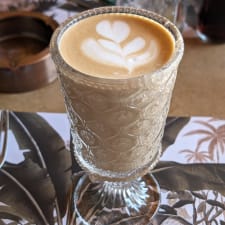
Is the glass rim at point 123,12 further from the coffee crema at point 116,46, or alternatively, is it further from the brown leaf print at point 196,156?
the brown leaf print at point 196,156

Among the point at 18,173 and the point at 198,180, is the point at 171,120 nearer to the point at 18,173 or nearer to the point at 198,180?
the point at 198,180

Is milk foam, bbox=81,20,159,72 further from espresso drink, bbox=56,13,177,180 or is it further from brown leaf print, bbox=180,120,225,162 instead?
brown leaf print, bbox=180,120,225,162

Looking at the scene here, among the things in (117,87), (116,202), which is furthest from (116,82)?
(116,202)

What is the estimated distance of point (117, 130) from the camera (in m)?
0.52

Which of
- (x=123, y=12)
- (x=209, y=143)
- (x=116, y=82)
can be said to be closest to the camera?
(x=116, y=82)

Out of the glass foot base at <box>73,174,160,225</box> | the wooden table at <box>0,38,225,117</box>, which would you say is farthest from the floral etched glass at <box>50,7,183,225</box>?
the wooden table at <box>0,38,225,117</box>

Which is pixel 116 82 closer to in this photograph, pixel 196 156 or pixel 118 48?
pixel 118 48

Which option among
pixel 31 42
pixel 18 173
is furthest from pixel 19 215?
pixel 31 42

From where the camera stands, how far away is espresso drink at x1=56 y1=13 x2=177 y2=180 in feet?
1.58

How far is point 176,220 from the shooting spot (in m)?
0.60

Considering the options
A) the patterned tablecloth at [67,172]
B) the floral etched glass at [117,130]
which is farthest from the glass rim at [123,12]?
the patterned tablecloth at [67,172]

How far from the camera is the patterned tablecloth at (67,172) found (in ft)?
2.00

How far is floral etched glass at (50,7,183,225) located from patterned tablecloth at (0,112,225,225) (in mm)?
22

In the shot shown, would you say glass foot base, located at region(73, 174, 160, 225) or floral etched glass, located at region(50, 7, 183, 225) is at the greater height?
floral etched glass, located at region(50, 7, 183, 225)
